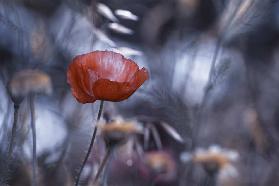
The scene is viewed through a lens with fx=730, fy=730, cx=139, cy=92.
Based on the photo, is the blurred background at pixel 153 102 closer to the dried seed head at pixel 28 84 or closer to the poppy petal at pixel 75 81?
the dried seed head at pixel 28 84

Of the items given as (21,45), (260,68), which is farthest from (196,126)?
(260,68)

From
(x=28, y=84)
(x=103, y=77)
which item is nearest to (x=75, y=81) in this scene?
(x=103, y=77)

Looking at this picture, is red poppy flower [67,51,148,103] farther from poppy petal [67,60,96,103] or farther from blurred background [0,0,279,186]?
blurred background [0,0,279,186]

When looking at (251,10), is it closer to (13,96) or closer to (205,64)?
(13,96)

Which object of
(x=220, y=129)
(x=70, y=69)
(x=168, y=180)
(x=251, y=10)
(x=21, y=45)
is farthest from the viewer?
(x=220, y=129)

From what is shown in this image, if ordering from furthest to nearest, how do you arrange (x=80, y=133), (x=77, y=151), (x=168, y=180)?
(x=168, y=180), (x=77, y=151), (x=80, y=133)

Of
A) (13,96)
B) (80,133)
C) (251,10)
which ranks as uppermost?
(251,10)

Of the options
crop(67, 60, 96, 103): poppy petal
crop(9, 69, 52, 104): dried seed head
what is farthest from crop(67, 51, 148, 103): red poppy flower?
crop(9, 69, 52, 104): dried seed head
